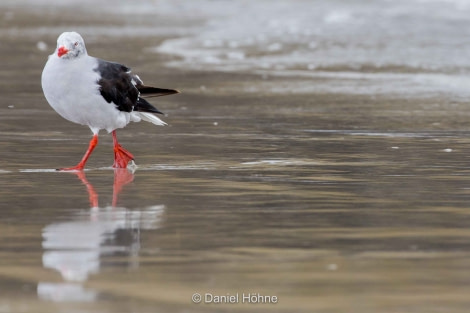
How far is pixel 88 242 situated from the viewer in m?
6.12

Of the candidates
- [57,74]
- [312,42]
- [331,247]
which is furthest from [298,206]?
[312,42]

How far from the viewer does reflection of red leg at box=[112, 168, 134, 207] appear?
7951 millimetres

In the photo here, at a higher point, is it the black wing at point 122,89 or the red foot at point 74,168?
the black wing at point 122,89

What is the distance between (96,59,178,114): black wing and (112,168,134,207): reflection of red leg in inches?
23.4

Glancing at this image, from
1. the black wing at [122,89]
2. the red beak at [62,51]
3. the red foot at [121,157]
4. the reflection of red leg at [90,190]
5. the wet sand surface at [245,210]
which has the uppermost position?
the red beak at [62,51]

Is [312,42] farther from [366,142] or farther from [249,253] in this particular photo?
[249,253]

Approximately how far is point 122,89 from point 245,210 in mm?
2458

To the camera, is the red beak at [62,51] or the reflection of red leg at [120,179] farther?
the red beak at [62,51]

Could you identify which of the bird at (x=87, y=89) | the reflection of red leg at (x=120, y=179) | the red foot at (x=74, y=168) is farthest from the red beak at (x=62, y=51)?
the reflection of red leg at (x=120, y=179)

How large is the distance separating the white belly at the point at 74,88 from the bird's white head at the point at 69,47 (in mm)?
55

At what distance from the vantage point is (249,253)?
5.93 metres

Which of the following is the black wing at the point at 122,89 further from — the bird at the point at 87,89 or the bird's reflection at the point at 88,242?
the bird's reflection at the point at 88,242

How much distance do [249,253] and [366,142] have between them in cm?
472

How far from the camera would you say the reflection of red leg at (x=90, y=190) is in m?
7.39
